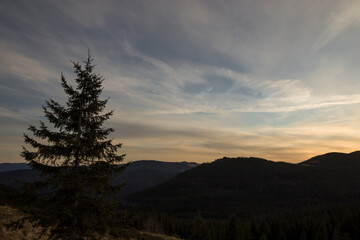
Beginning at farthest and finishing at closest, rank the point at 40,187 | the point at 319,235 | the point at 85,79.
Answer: the point at 319,235, the point at 85,79, the point at 40,187

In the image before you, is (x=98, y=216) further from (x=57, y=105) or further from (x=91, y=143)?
(x=57, y=105)

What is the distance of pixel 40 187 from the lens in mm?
12117

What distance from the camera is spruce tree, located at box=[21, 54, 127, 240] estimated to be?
12383 millimetres

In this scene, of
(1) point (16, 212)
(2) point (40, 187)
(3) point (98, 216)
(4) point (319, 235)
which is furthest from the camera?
(4) point (319, 235)

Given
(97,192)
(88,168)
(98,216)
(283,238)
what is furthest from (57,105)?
(283,238)

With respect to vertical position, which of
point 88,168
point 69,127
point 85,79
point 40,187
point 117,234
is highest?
point 85,79

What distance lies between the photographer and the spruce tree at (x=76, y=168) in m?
12.4

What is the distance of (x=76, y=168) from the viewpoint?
44.0 ft

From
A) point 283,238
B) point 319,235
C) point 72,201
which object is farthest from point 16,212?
point 319,235

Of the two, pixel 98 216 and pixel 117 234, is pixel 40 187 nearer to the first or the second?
pixel 98 216

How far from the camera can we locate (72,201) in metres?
13.5

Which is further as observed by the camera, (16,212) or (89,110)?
(16,212)

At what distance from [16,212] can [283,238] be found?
3556 inches

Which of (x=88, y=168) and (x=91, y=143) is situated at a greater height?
(x=91, y=143)
